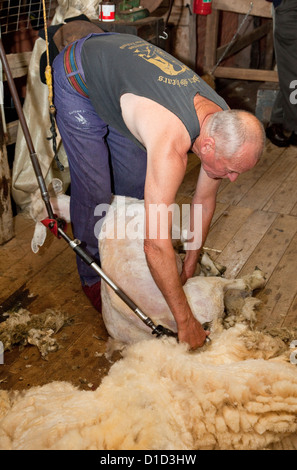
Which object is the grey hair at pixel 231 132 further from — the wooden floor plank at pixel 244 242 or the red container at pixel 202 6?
the red container at pixel 202 6

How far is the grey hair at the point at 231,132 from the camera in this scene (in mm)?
2027

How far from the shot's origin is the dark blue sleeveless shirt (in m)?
2.13

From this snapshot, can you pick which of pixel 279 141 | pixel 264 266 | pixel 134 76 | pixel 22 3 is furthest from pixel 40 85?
pixel 279 141

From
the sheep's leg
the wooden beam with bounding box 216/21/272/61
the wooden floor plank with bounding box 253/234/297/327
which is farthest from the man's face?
the wooden beam with bounding box 216/21/272/61

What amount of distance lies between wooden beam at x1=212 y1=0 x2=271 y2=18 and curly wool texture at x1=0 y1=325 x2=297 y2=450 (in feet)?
15.9

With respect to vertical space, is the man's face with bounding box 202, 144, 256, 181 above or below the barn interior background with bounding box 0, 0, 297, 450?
above

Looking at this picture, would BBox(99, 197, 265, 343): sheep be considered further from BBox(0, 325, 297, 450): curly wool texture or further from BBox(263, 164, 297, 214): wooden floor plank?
BBox(263, 164, 297, 214): wooden floor plank

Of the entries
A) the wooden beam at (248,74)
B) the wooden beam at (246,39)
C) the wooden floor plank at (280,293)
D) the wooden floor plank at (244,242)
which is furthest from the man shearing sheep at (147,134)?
the wooden beam at (246,39)

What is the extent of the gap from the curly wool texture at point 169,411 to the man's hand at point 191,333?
22cm

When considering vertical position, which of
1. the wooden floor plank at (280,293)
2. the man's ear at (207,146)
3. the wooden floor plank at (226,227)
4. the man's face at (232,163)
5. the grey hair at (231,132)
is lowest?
the wooden floor plank at (226,227)

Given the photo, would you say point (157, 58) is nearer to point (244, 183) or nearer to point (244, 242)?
point (244, 242)

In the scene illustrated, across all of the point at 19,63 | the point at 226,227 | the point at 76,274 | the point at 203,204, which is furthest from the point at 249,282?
the point at 19,63

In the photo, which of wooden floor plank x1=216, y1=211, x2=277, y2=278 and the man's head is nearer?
the man's head

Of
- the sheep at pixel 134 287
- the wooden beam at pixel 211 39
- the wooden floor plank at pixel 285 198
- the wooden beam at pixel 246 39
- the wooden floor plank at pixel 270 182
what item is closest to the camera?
the sheep at pixel 134 287
